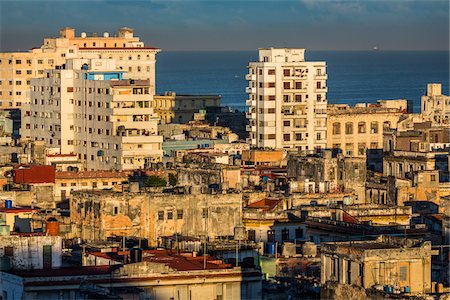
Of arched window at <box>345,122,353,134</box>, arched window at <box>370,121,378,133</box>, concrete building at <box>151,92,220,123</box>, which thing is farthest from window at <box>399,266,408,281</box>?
concrete building at <box>151,92,220,123</box>

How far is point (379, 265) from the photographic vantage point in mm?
57844

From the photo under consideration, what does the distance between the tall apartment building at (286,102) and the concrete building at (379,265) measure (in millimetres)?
64071

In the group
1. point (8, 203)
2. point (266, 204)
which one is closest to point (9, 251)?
point (8, 203)

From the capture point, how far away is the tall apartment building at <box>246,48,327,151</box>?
12425 cm

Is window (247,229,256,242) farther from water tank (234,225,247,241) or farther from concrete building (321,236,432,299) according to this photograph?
concrete building (321,236,432,299)

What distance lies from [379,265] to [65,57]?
109774 mm

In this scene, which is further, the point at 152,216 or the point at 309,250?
the point at 152,216

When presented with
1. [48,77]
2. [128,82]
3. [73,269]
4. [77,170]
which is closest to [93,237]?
[73,269]

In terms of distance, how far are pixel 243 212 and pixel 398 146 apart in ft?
109

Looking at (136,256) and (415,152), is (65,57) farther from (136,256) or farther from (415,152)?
(136,256)

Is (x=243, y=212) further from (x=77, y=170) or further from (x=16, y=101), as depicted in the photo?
(x=16, y=101)

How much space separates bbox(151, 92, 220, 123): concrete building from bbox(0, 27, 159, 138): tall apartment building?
8937 mm

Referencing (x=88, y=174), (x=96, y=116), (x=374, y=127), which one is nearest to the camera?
(x=88, y=174)

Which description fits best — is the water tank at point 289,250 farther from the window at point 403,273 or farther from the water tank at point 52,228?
the window at point 403,273
